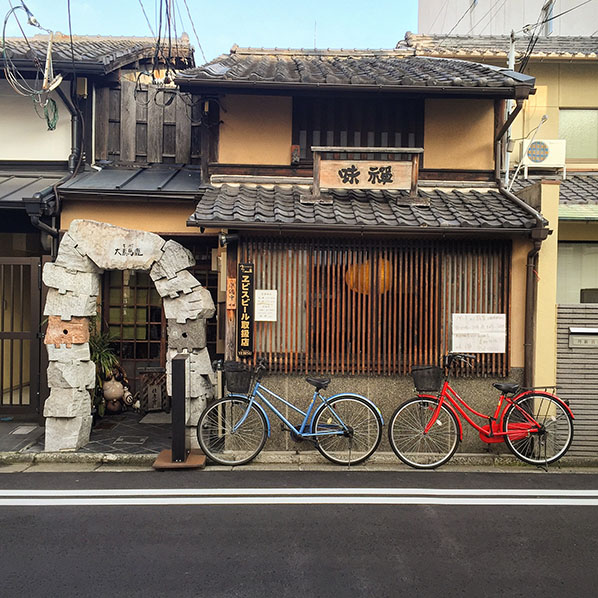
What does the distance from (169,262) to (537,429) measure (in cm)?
633

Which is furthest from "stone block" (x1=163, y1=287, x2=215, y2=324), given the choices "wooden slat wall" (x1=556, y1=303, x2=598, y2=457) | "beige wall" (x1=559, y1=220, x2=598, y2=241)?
"beige wall" (x1=559, y1=220, x2=598, y2=241)

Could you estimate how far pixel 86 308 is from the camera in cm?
783

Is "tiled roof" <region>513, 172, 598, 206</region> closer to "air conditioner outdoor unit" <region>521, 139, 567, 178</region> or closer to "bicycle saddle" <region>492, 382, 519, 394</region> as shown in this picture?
"air conditioner outdoor unit" <region>521, 139, 567, 178</region>

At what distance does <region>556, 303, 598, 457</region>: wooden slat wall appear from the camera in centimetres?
752

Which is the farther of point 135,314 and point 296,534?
point 135,314

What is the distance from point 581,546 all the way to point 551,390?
3206mm

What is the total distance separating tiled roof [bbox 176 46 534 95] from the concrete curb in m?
6.23

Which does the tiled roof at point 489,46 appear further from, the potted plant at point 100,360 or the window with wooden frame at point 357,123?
the potted plant at point 100,360

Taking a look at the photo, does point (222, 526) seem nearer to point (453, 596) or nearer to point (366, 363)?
point (453, 596)

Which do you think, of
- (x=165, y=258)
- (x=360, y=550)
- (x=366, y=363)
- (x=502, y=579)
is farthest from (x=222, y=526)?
(x=165, y=258)

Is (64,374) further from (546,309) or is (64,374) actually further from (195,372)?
(546,309)

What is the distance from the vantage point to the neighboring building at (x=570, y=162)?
7.57 meters

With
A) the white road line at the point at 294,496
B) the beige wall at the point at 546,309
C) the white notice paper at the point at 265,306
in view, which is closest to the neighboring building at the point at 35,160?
the white road line at the point at 294,496

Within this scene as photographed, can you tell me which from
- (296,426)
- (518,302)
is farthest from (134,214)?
(518,302)
